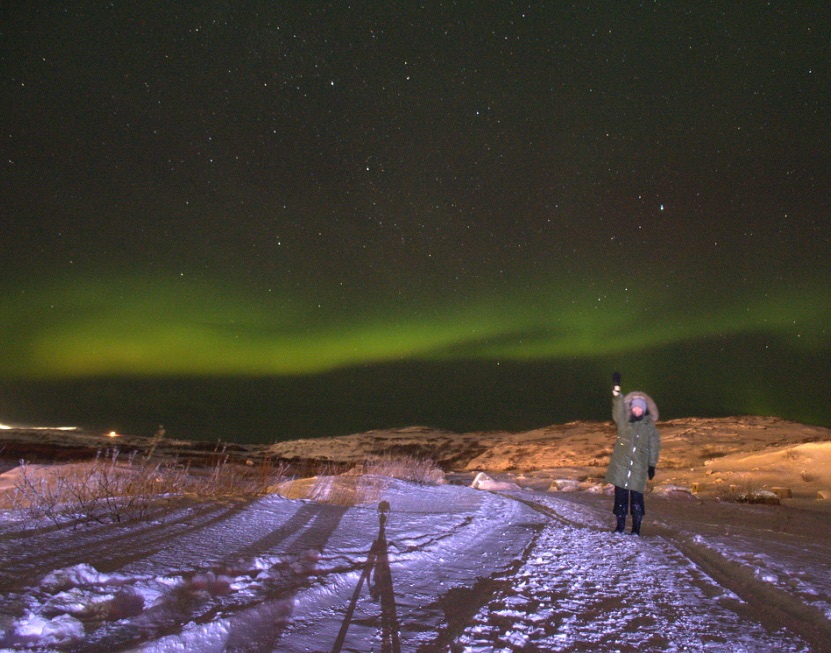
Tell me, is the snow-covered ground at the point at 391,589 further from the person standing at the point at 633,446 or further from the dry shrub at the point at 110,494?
the person standing at the point at 633,446

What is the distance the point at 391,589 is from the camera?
3324 millimetres

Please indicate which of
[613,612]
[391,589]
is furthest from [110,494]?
[613,612]

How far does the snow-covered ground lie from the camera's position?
8.04 feet

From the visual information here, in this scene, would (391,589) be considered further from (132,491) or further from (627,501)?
(132,491)

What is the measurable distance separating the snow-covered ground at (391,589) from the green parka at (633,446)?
888 millimetres

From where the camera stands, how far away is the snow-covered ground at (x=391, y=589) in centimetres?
245

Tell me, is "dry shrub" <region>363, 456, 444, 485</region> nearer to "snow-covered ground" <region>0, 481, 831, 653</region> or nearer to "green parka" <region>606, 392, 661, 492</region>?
"green parka" <region>606, 392, 661, 492</region>

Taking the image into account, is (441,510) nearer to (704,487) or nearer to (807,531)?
(807,531)

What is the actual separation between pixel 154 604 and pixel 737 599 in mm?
3611

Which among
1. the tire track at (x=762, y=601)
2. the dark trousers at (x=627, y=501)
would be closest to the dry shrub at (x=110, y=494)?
the tire track at (x=762, y=601)

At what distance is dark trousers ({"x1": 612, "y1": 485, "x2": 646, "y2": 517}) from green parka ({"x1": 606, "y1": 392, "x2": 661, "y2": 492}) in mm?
72

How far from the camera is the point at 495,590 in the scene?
3369 mm

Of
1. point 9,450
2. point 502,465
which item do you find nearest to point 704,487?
point 502,465

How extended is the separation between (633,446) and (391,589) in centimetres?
423
